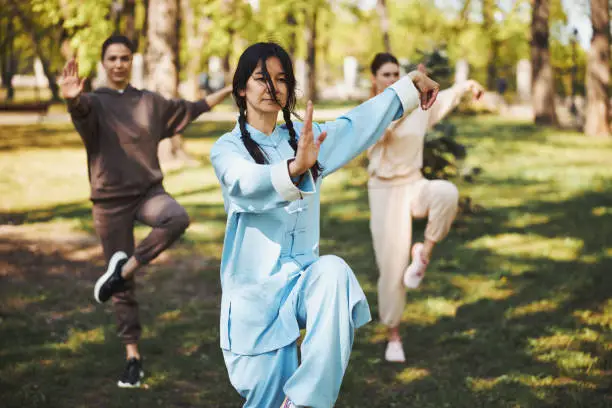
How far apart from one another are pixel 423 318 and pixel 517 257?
280 centimetres

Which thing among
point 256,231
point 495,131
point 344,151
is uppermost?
point 344,151

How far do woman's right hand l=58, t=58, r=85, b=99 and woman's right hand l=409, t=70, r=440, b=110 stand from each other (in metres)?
2.64

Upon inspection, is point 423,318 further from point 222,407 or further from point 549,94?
point 549,94

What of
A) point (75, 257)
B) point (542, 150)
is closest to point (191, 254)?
point (75, 257)

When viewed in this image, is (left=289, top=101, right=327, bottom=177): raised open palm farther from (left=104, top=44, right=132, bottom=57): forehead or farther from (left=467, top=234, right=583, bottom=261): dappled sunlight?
(left=467, top=234, right=583, bottom=261): dappled sunlight

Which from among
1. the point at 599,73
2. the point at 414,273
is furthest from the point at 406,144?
the point at 599,73

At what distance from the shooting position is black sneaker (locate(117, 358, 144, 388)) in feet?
20.0

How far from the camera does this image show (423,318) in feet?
26.1

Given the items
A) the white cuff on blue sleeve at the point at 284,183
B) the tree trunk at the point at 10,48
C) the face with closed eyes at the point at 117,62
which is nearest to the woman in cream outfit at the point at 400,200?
the face with closed eyes at the point at 117,62

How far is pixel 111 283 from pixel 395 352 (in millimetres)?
2430

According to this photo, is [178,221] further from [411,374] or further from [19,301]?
[19,301]

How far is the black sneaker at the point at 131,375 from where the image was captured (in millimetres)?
6098

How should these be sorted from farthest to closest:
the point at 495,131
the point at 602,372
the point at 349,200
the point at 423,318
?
the point at 495,131 → the point at 349,200 → the point at 423,318 → the point at 602,372

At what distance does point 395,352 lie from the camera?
6691 millimetres
